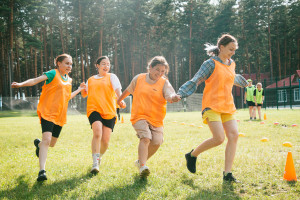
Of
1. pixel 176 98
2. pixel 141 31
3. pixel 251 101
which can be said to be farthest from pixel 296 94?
pixel 176 98

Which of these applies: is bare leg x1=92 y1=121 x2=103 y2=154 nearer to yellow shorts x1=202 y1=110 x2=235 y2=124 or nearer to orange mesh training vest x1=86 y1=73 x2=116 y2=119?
orange mesh training vest x1=86 y1=73 x2=116 y2=119

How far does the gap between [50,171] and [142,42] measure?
42.4m

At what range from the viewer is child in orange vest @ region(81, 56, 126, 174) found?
4.79 m

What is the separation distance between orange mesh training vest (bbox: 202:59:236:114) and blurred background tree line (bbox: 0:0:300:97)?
3009 centimetres

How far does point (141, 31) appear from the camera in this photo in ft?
136

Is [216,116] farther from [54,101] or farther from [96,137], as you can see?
[54,101]

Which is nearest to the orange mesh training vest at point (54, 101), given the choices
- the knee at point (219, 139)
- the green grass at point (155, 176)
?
the green grass at point (155, 176)

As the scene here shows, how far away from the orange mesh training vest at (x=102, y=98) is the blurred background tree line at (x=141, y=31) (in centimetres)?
2878

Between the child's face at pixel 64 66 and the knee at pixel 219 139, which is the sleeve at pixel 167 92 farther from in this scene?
the child's face at pixel 64 66

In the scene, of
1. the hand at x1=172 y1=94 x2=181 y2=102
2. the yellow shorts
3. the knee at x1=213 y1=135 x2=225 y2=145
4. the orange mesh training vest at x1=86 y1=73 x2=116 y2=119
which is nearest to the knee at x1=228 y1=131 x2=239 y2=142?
the knee at x1=213 y1=135 x2=225 y2=145

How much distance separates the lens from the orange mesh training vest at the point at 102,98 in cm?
489

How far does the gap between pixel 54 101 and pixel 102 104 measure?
2.68 feet

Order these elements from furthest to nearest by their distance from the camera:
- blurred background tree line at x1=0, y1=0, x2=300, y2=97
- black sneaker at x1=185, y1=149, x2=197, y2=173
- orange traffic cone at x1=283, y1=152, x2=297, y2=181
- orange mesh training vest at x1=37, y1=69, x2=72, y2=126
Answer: blurred background tree line at x1=0, y1=0, x2=300, y2=97, orange mesh training vest at x1=37, y1=69, x2=72, y2=126, black sneaker at x1=185, y1=149, x2=197, y2=173, orange traffic cone at x1=283, y1=152, x2=297, y2=181

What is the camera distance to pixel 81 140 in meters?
8.61
